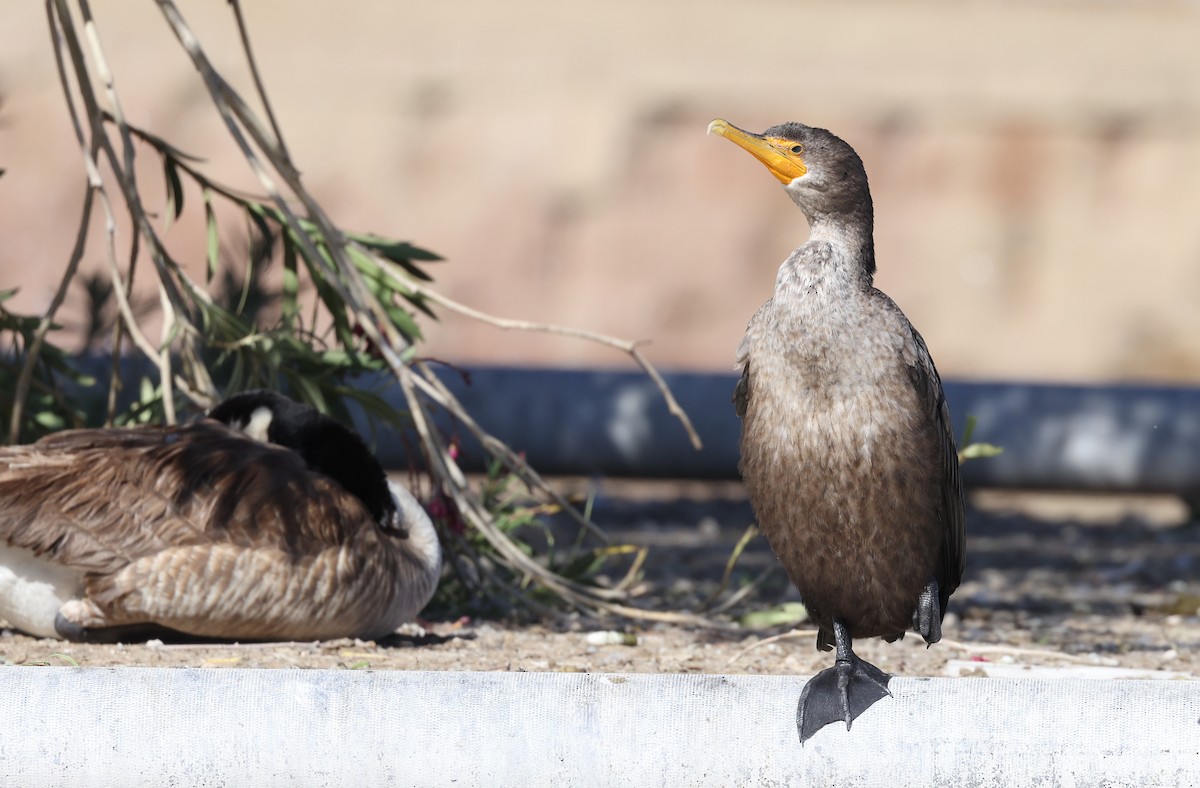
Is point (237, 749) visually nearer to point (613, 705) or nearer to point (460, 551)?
point (613, 705)

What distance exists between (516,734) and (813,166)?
1.49 meters

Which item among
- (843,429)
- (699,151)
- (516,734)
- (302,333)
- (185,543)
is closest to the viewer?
(516,734)

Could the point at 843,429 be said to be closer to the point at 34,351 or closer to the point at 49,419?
the point at 34,351

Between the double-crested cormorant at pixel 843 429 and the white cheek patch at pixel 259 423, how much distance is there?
1.81m

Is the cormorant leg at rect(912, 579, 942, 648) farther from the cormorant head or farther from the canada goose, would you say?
the canada goose

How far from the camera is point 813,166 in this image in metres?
3.52

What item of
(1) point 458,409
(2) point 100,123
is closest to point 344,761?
(1) point 458,409

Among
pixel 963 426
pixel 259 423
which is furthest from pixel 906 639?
pixel 963 426

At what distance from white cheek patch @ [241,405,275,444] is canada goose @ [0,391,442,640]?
8.1 inches

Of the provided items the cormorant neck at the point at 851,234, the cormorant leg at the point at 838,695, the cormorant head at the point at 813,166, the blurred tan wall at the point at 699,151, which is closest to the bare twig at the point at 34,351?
the cormorant head at the point at 813,166

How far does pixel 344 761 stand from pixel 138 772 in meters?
0.34

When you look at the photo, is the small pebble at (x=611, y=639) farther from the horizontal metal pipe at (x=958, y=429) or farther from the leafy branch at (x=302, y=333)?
the horizontal metal pipe at (x=958, y=429)

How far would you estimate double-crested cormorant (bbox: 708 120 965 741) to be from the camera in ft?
10.6

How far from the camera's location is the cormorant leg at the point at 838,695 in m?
2.70
